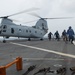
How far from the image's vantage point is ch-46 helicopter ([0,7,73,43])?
112ft

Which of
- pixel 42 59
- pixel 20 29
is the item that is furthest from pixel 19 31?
pixel 42 59

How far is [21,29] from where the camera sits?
3797 cm

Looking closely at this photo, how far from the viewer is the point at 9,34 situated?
34781mm

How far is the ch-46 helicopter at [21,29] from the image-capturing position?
1346 inches

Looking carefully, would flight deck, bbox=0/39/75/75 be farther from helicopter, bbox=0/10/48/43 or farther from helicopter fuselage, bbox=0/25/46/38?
helicopter fuselage, bbox=0/25/46/38

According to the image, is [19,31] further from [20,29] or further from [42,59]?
[42,59]

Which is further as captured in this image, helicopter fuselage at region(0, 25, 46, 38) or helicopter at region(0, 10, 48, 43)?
helicopter at region(0, 10, 48, 43)

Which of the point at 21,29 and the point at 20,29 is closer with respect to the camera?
the point at 20,29

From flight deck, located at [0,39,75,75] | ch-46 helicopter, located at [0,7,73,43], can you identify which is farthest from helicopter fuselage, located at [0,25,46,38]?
flight deck, located at [0,39,75,75]

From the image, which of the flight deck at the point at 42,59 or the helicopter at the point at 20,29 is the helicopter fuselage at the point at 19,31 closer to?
the helicopter at the point at 20,29

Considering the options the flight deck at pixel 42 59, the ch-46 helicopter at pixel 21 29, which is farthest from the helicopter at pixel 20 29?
the flight deck at pixel 42 59

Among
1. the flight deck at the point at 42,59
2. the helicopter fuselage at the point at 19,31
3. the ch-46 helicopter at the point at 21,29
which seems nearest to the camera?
the flight deck at the point at 42,59

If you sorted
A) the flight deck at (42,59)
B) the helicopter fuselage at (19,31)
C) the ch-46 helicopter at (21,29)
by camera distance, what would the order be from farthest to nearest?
the ch-46 helicopter at (21,29) → the helicopter fuselage at (19,31) → the flight deck at (42,59)

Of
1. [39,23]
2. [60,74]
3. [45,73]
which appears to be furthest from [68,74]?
[39,23]
